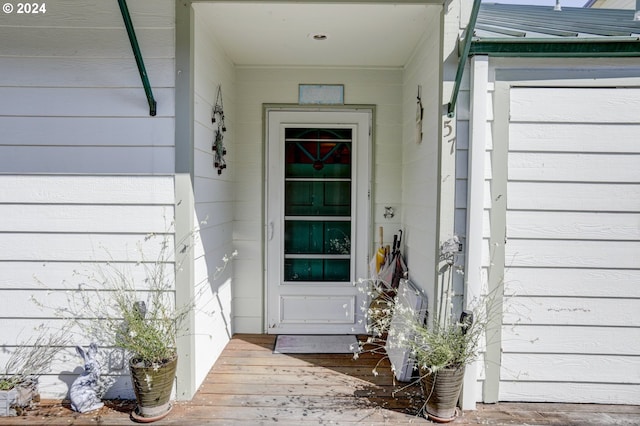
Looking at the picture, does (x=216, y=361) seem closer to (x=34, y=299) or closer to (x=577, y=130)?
(x=34, y=299)

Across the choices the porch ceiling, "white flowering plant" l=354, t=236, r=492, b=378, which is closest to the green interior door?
the porch ceiling

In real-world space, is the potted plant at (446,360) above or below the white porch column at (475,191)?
below

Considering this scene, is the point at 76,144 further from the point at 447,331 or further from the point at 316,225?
the point at 447,331

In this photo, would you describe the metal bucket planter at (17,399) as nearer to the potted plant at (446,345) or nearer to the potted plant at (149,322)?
the potted plant at (149,322)

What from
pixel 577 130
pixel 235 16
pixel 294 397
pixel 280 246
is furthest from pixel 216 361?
pixel 577 130

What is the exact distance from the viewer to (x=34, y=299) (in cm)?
222

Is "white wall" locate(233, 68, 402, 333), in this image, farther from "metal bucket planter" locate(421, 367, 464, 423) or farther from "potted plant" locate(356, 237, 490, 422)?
"metal bucket planter" locate(421, 367, 464, 423)

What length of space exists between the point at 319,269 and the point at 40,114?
228cm

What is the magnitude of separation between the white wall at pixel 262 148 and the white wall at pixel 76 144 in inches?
44.5

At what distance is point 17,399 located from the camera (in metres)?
2.11

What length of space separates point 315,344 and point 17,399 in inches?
76.5

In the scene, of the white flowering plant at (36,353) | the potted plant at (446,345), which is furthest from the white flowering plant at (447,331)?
the white flowering plant at (36,353)

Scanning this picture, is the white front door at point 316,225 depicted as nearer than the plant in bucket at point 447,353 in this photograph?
No

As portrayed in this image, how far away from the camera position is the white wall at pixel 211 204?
7.75ft
